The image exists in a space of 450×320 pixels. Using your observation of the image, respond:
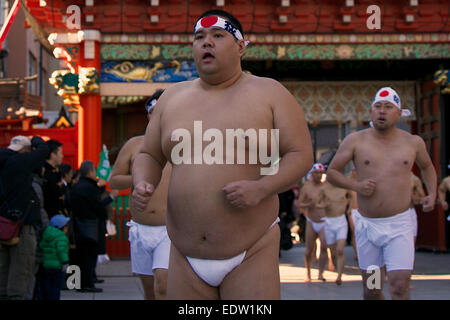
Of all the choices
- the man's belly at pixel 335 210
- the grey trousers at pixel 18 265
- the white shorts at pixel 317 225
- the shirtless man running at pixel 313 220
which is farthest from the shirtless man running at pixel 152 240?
the man's belly at pixel 335 210

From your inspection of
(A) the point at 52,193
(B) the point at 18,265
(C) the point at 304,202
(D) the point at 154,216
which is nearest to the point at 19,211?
(B) the point at 18,265

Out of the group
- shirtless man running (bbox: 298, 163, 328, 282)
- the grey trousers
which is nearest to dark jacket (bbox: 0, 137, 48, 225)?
the grey trousers

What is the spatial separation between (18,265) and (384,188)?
342 centimetres

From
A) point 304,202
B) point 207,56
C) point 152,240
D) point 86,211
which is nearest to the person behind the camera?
point 207,56

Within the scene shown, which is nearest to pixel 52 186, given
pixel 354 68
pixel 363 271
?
pixel 363 271

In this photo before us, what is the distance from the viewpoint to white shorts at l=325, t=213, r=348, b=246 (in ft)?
33.0

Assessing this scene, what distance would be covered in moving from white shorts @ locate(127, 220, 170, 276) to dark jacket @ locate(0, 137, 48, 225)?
1.42 m

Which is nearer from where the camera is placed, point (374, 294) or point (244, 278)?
point (244, 278)

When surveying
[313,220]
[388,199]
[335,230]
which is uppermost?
[388,199]

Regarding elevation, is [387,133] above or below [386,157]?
above

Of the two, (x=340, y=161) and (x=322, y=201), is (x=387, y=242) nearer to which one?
(x=340, y=161)

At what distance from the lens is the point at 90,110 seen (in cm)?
1147
